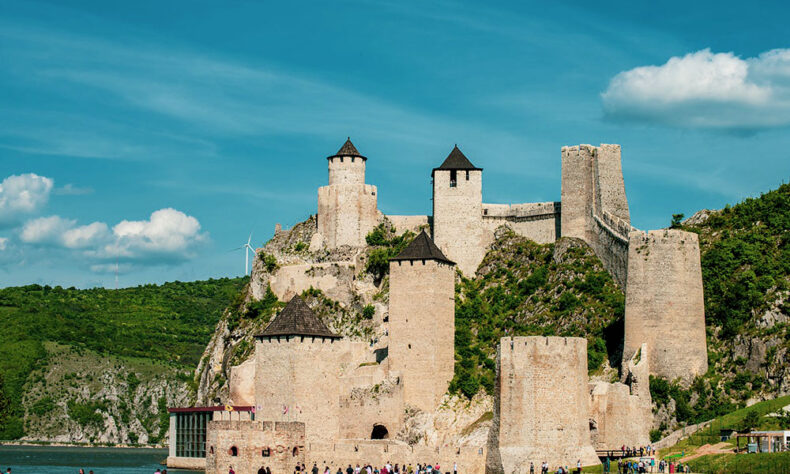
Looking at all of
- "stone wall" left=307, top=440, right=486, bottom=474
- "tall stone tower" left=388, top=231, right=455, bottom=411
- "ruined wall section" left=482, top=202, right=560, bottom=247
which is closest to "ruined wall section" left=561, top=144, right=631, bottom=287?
"ruined wall section" left=482, top=202, right=560, bottom=247

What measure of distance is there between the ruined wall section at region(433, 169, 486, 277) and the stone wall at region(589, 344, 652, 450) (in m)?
21.6

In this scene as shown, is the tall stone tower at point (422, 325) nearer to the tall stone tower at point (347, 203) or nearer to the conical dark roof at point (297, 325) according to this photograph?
the conical dark roof at point (297, 325)

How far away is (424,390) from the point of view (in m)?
54.7

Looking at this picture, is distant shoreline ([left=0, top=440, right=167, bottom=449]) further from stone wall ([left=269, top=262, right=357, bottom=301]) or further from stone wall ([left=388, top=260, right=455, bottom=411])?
stone wall ([left=388, top=260, right=455, bottom=411])

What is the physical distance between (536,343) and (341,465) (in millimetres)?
10661

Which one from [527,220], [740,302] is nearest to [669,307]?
[740,302]

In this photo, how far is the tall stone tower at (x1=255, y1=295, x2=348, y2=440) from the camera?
47.7 metres

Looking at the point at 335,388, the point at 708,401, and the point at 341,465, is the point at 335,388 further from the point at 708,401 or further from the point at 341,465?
A: the point at 708,401

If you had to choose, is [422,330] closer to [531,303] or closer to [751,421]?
[531,303]

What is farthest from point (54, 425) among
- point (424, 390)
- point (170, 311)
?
point (424, 390)

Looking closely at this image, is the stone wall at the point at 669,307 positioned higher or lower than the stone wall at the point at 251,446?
higher

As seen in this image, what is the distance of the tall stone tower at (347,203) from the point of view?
71.5m

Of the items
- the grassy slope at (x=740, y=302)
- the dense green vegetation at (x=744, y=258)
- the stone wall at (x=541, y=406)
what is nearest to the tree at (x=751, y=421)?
the grassy slope at (x=740, y=302)

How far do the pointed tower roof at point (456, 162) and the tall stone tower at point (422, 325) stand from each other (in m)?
14.0
